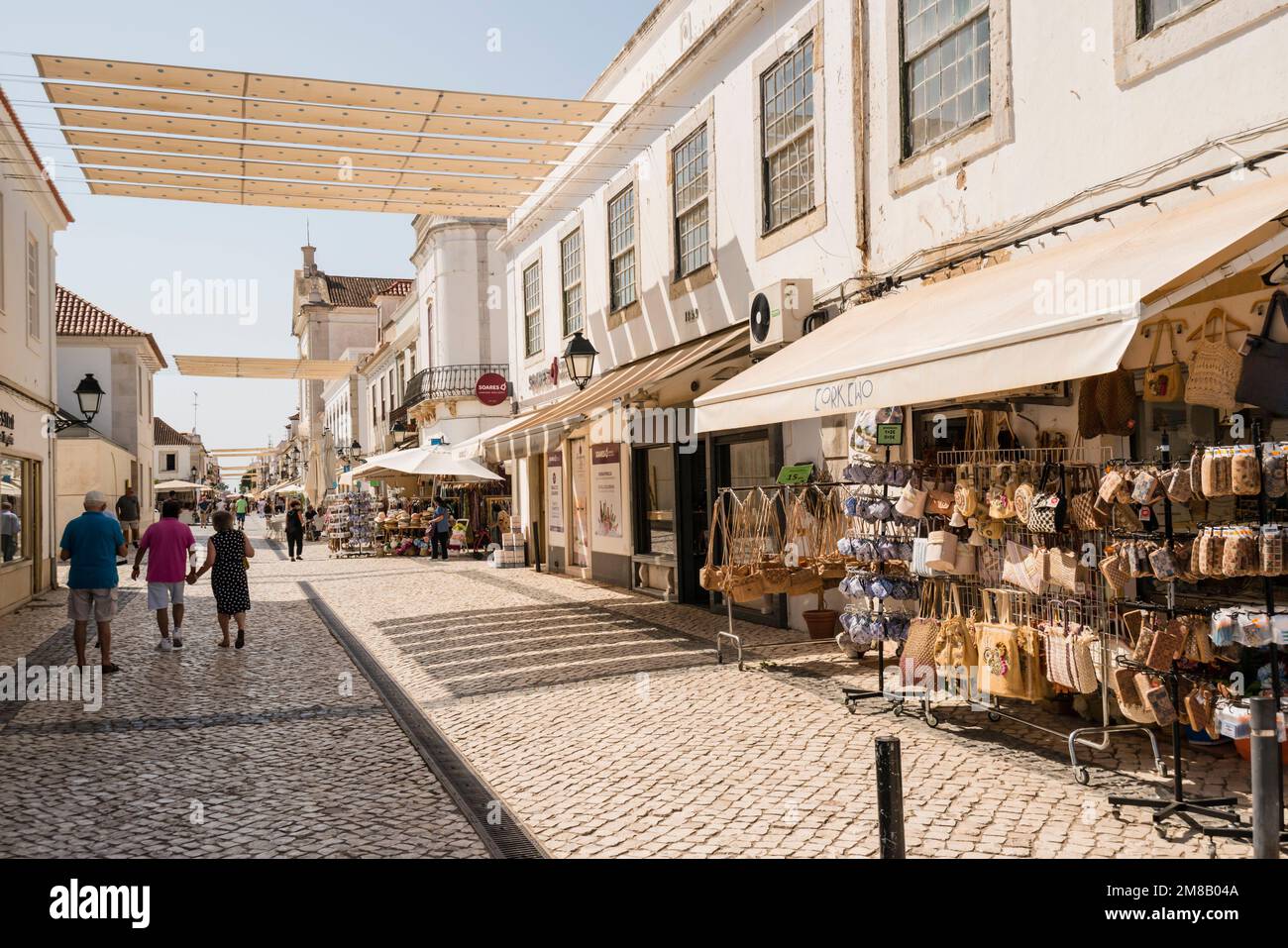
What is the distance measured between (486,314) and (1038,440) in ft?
80.7

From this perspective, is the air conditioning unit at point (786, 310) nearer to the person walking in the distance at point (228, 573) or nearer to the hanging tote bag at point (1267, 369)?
the hanging tote bag at point (1267, 369)

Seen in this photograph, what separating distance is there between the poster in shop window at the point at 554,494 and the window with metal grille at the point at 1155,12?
13758 mm

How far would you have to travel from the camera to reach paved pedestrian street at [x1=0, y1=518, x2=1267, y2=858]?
4.88 m

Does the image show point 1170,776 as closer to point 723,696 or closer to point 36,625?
point 723,696

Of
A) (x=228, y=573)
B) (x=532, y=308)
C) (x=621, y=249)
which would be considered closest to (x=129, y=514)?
(x=532, y=308)

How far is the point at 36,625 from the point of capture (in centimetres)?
1370

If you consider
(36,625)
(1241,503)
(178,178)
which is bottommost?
(36,625)

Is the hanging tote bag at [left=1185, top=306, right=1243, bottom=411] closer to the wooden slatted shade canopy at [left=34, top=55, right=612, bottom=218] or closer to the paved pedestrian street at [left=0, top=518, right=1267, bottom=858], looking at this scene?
the paved pedestrian street at [left=0, top=518, right=1267, bottom=858]

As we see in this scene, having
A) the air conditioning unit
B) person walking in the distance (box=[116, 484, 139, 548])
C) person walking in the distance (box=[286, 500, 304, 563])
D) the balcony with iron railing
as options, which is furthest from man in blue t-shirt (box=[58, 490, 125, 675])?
the balcony with iron railing

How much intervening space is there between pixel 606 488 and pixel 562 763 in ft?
34.2

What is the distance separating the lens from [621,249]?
16094mm

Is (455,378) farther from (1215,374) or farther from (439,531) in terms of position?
(1215,374)

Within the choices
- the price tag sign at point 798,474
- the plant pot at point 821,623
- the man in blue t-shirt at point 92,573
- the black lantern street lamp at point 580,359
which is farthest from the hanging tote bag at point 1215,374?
the black lantern street lamp at point 580,359
